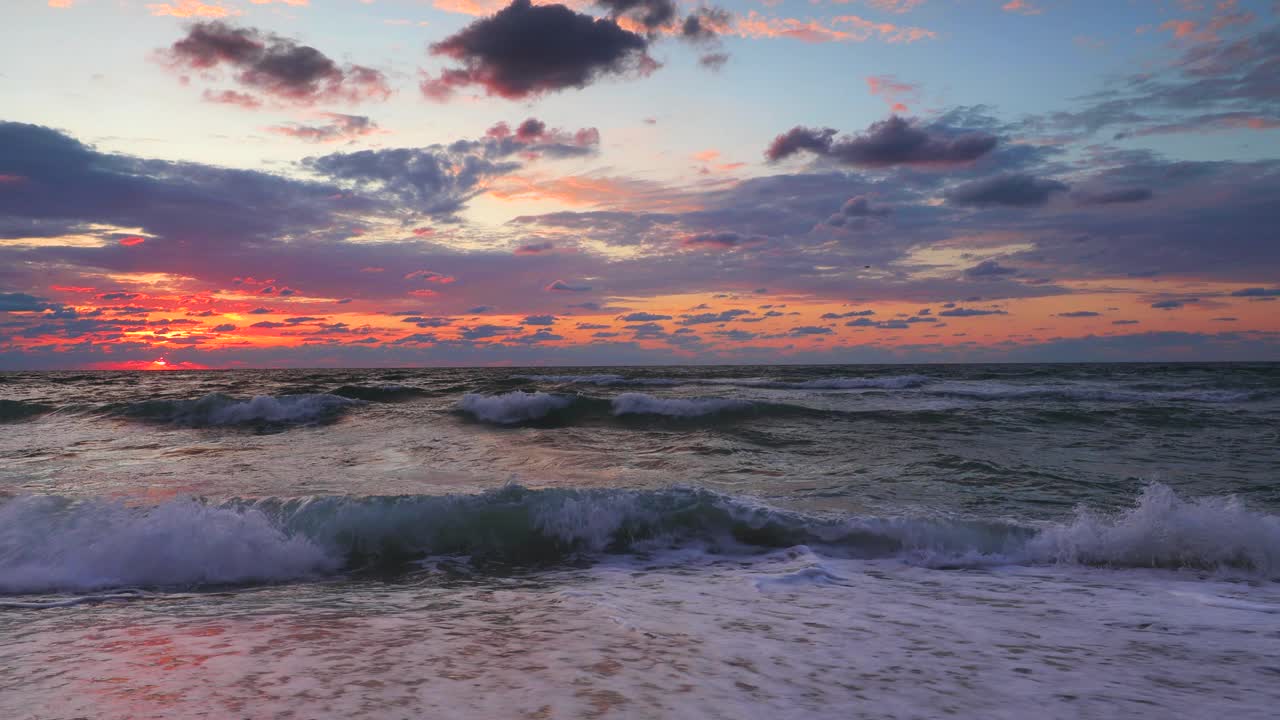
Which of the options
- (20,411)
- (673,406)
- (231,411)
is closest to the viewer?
(231,411)

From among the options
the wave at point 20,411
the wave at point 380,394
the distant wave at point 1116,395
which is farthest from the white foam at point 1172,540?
the wave at point 20,411

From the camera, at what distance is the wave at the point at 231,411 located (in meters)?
20.5

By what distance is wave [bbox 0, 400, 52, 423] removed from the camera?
21.0m

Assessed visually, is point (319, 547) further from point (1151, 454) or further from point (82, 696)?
point (1151, 454)

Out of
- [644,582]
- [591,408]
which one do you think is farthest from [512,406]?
[644,582]

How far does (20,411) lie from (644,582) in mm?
25417

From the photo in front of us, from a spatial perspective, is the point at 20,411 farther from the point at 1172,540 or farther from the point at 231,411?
the point at 1172,540

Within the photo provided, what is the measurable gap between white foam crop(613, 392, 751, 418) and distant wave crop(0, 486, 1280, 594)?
1315 cm

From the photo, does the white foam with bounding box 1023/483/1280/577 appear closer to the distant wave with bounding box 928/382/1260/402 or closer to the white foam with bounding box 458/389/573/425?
the white foam with bounding box 458/389/573/425

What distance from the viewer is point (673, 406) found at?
2269 cm

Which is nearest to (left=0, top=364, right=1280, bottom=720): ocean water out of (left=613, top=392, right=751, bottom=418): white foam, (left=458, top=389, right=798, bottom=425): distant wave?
(left=458, top=389, right=798, bottom=425): distant wave

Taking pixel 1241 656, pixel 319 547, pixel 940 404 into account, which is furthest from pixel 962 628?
pixel 940 404

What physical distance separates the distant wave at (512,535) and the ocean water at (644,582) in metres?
0.03

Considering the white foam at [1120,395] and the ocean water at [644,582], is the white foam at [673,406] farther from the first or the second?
the white foam at [1120,395]
